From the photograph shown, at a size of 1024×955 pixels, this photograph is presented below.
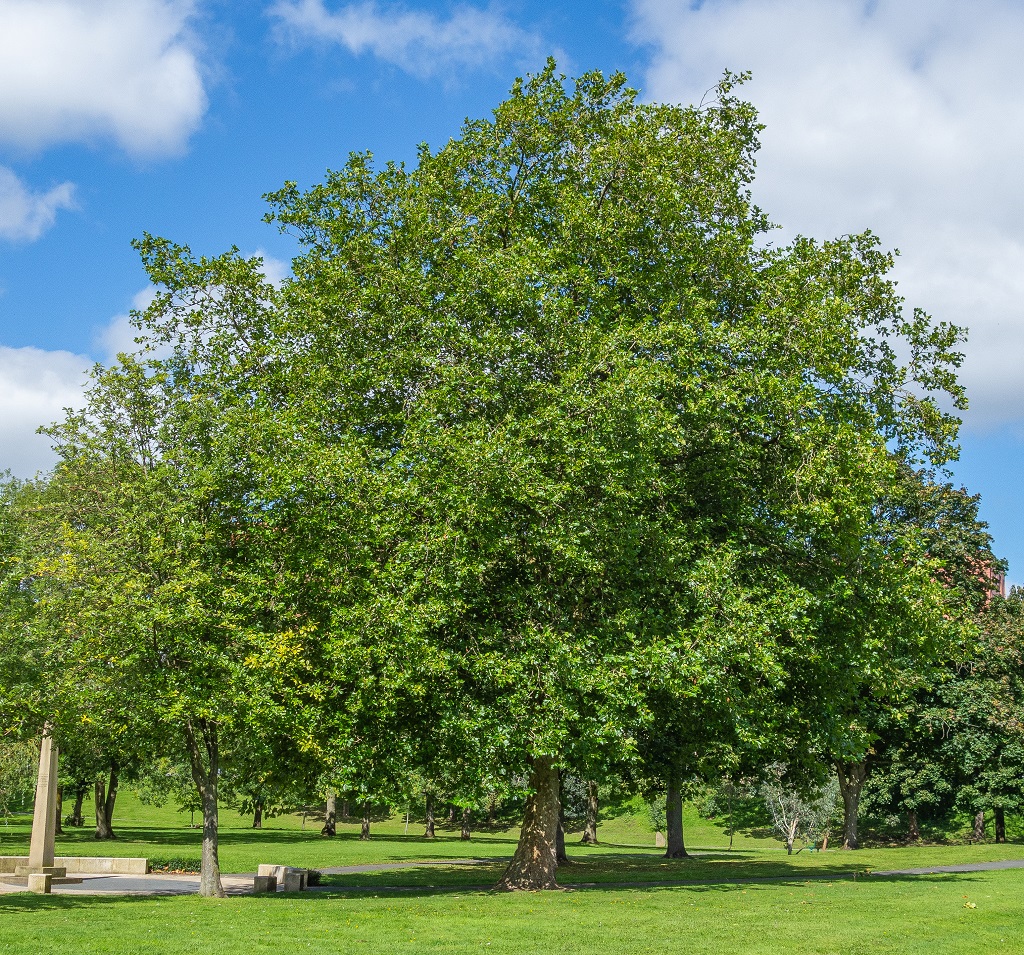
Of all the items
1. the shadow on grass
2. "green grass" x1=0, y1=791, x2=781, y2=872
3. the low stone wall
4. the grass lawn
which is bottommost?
"green grass" x1=0, y1=791, x2=781, y2=872

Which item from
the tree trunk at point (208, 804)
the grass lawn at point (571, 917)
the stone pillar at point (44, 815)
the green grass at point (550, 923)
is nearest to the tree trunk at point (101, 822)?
the stone pillar at point (44, 815)

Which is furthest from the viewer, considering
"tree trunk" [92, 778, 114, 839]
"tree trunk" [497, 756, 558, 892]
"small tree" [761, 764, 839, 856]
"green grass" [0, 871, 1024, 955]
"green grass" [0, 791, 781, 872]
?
"small tree" [761, 764, 839, 856]

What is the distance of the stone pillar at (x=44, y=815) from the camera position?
87.1 feet

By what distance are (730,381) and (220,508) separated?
11.6m

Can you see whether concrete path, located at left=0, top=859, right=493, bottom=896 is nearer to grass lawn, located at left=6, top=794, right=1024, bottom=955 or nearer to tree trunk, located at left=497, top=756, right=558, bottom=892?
grass lawn, located at left=6, top=794, right=1024, bottom=955

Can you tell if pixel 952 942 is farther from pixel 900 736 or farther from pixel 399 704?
pixel 900 736

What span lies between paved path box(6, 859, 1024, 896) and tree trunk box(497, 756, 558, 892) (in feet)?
3.40

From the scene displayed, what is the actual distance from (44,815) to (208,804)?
7.63m

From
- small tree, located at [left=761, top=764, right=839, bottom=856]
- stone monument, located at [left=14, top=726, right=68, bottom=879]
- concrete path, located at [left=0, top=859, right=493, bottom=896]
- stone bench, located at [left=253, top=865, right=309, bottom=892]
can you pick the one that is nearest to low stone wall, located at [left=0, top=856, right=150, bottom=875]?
concrete path, located at [left=0, top=859, right=493, bottom=896]

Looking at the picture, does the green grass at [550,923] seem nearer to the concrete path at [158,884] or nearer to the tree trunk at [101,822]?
the concrete path at [158,884]

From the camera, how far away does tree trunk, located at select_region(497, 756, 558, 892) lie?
2323 centimetres

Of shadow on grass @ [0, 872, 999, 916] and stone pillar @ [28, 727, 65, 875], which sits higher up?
stone pillar @ [28, 727, 65, 875]

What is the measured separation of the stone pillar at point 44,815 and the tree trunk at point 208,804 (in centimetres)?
583

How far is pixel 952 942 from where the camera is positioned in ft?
47.0
